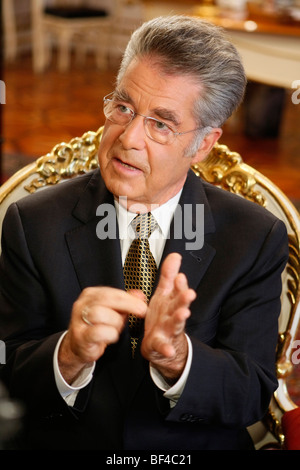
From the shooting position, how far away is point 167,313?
3.34ft

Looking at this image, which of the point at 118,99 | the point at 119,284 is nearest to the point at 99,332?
the point at 119,284

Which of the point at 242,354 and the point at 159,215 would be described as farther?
the point at 159,215

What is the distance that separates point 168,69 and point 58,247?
41 centimetres

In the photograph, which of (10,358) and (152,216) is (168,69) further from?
(10,358)

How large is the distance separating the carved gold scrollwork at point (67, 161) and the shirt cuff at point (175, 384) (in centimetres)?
52

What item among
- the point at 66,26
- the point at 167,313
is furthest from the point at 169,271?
the point at 66,26

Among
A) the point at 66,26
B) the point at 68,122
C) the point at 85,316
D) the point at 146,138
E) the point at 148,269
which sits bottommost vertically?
the point at 68,122

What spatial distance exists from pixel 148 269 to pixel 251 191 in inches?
12.8

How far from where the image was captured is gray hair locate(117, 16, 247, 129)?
4.05 ft

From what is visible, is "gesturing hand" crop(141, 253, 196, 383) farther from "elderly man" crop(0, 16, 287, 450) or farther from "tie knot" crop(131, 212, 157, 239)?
"tie knot" crop(131, 212, 157, 239)

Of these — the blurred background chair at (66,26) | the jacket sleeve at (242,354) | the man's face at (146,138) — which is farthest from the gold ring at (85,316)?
the blurred background chair at (66,26)

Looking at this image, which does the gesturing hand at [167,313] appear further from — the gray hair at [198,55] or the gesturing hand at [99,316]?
the gray hair at [198,55]

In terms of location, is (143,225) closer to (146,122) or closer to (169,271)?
(146,122)

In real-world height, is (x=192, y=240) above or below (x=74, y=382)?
above
